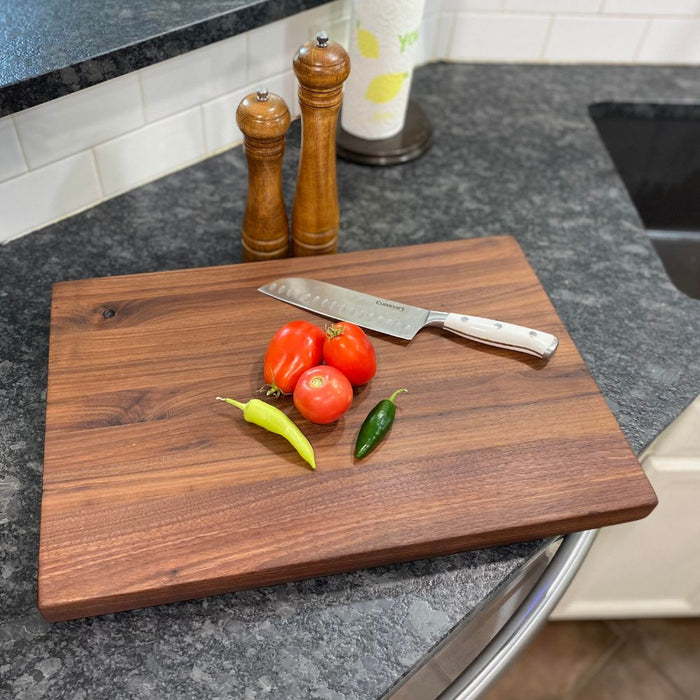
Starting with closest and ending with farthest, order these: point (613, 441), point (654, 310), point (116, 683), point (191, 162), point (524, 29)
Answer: point (116, 683)
point (613, 441)
point (654, 310)
point (191, 162)
point (524, 29)

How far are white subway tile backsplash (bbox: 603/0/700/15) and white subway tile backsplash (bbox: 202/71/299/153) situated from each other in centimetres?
58

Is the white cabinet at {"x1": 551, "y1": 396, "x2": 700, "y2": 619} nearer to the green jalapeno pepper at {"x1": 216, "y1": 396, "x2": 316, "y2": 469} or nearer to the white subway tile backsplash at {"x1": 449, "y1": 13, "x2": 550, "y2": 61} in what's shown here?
the green jalapeno pepper at {"x1": 216, "y1": 396, "x2": 316, "y2": 469}

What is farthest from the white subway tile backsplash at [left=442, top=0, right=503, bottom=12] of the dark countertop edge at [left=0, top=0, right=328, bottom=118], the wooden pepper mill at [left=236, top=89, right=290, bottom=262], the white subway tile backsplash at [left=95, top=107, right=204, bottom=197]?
the wooden pepper mill at [left=236, top=89, right=290, bottom=262]

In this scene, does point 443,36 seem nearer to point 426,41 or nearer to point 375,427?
point 426,41

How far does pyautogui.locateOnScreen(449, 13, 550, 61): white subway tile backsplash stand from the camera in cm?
121

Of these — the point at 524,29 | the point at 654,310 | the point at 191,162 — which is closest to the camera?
the point at 654,310

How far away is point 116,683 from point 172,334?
0.33 metres

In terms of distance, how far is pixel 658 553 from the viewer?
3.75ft

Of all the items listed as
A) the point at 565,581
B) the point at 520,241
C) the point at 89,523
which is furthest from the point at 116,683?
the point at 520,241

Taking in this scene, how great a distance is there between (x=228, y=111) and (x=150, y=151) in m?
0.13

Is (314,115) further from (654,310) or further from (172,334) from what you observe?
(654,310)

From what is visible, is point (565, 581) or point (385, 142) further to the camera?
point (385, 142)

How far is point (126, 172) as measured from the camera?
95 cm

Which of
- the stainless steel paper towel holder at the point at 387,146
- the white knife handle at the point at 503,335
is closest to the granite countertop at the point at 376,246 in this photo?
the stainless steel paper towel holder at the point at 387,146
